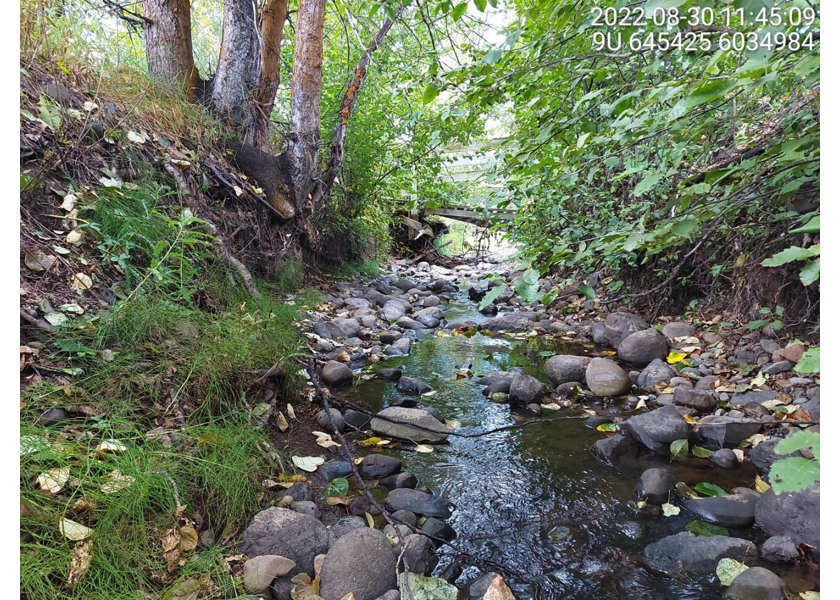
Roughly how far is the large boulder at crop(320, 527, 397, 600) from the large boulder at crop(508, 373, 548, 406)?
1788 mm

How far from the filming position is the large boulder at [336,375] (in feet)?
11.0

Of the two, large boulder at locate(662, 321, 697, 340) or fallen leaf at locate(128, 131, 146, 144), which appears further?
large boulder at locate(662, 321, 697, 340)

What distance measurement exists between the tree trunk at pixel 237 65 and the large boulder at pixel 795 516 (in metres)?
4.84

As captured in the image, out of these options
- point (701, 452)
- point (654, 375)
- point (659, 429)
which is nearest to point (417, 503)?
point (659, 429)

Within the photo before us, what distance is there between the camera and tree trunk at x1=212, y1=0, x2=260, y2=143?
4.48m

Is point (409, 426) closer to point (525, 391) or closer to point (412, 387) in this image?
point (412, 387)

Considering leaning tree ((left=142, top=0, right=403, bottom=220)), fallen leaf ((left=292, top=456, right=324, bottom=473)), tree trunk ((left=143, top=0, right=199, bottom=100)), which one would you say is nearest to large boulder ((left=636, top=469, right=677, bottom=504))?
fallen leaf ((left=292, top=456, right=324, bottom=473))

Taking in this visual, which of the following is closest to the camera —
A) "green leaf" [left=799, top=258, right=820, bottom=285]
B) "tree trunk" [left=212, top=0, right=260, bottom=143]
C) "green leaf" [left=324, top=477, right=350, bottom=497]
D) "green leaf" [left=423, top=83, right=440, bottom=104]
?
"green leaf" [left=799, top=258, right=820, bottom=285]

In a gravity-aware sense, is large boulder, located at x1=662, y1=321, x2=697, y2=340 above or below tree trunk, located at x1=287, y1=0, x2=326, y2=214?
below

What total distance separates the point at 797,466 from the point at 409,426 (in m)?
2.16

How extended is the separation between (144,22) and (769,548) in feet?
18.4

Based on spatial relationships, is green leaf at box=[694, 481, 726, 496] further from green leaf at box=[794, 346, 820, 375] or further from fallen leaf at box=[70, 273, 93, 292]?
fallen leaf at box=[70, 273, 93, 292]

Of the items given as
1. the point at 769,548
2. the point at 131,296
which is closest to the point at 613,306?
the point at 769,548

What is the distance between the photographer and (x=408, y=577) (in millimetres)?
1572
